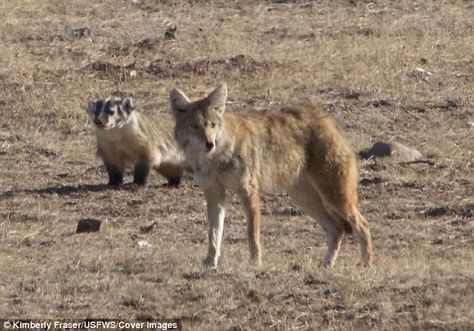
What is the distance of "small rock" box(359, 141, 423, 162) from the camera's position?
1571 centimetres

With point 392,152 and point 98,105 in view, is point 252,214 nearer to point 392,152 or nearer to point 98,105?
point 392,152

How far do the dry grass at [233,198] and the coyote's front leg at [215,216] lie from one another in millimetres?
151

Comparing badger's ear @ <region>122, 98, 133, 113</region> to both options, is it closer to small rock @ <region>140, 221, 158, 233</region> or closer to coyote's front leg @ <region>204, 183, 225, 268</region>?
small rock @ <region>140, 221, 158, 233</region>

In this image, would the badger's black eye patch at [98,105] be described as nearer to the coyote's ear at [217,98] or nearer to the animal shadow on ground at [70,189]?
the animal shadow on ground at [70,189]

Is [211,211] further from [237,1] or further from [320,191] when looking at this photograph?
[237,1]

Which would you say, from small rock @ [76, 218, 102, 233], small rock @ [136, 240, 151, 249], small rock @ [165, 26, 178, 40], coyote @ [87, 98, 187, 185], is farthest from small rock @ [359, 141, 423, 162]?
small rock @ [165, 26, 178, 40]

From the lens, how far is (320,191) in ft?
38.0

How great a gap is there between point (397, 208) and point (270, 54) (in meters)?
6.57

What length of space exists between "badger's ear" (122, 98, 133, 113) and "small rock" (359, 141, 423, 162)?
8.45 ft

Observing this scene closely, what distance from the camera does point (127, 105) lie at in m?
16.0

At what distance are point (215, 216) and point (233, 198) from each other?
3339 millimetres

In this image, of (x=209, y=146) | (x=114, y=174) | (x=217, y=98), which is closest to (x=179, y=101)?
(x=217, y=98)

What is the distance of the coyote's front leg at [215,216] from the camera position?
440 inches

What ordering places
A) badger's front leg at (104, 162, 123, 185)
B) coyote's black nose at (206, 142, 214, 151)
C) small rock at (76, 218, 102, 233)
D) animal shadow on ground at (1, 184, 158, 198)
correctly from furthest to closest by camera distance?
badger's front leg at (104, 162, 123, 185) < animal shadow on ground at (1, 184, 158, 198) < small rock at (76, 218, 102, 233) < coyote's black nose at (206, 142, 214, 151)
